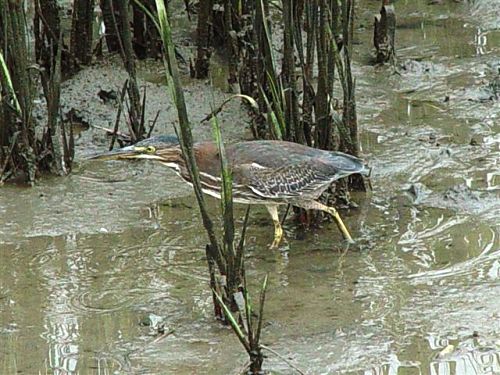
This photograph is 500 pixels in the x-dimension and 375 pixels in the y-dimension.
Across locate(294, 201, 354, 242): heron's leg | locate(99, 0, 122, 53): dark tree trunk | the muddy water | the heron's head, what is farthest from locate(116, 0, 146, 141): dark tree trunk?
locate(294, 201, 354, 242): heron's leg

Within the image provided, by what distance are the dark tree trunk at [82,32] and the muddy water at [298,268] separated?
0.62 metres

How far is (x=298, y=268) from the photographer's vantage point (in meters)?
6.72

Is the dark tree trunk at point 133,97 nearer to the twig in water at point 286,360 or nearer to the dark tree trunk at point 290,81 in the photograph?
the dark tree trunk at point 290,81

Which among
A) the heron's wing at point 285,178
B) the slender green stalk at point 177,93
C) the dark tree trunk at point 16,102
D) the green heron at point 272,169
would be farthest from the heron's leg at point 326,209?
the dark tree trunk at point 16,102

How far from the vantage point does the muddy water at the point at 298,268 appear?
18.6ft

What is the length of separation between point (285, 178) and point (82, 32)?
113 inches

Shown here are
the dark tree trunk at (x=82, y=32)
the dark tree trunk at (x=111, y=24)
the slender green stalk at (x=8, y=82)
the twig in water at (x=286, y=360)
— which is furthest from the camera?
the dark tree trunk at (x=111, y=24)

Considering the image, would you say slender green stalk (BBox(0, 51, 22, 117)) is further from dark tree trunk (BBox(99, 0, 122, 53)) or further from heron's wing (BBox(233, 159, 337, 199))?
heron's wing (BBox(233, 159, 337, 199))

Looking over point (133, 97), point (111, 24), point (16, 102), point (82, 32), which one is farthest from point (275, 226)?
point (111, 24)

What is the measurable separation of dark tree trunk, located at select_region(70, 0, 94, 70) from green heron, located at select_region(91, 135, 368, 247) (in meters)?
2.28

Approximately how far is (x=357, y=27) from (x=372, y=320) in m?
5.22

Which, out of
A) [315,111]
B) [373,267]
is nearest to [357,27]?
[315,111]

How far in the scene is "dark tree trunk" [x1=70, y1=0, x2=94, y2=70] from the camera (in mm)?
8984

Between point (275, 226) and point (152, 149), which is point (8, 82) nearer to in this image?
point (152, 149)
